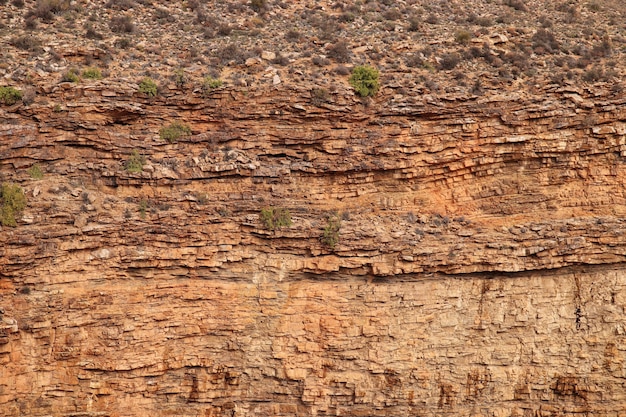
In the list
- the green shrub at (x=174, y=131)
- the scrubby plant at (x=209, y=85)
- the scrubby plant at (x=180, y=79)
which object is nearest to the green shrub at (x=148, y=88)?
the scrubby plant at (x=180, y=79)

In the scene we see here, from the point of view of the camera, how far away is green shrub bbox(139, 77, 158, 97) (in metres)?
18.2

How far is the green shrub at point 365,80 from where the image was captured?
18.8m

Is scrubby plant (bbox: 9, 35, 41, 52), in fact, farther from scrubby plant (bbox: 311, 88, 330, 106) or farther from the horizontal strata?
scrubby plant (bbox: 311, 88, 330, 106)

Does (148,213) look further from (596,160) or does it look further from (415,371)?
(596,160)

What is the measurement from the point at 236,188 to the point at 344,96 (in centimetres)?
344

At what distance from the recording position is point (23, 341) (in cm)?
1580

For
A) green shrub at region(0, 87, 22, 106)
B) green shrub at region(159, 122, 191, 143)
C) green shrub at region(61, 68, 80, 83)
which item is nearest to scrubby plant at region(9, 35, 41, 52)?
green shrub at region(61, 68, 80, 83)

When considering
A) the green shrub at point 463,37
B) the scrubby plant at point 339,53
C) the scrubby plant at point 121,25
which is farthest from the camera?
the green shrub at point 463,37

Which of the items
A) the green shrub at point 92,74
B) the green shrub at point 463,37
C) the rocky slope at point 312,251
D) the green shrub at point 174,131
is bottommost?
the rocky slope at point 312,251

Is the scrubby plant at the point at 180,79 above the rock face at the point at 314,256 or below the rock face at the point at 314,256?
above

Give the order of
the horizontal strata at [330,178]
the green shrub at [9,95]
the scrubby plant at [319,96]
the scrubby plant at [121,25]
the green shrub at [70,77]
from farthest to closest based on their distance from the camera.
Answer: the scrubby plant at [121,25] → the scrubby plant at [319,96] → the green shrub at [70,77] → the green shrub at [9,95] → the horizontal strata at [330,178]

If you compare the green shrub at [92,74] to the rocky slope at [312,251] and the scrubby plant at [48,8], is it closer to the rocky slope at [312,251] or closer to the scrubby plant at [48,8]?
the rocky slope at [312,251]

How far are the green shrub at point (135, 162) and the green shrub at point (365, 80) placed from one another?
17.5ft

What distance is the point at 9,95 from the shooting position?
17391 mm
